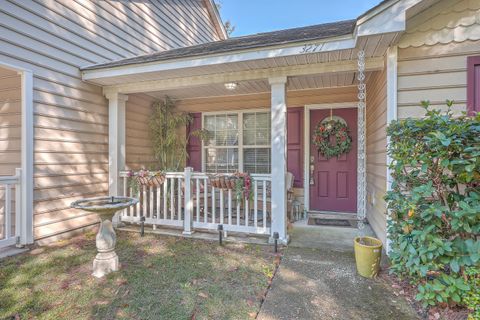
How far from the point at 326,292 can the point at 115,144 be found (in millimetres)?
3924

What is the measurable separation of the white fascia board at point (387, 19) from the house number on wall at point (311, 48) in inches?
18.9

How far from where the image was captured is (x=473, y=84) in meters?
2.76

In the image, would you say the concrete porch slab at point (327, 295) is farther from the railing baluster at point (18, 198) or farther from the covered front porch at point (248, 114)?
the railing baluster at point (18, 198)

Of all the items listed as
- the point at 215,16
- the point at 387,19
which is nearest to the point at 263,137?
the point at 387,19

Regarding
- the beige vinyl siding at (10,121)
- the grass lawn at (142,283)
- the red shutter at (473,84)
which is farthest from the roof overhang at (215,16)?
the grass lawn at (142,283)

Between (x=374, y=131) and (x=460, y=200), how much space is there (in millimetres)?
2044

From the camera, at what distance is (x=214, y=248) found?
11.7 ft

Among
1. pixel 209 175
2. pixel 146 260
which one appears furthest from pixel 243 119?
pixel 146 260

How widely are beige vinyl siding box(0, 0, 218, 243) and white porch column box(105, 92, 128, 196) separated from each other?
176 mm

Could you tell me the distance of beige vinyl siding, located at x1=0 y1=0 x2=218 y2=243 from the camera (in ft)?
11.5

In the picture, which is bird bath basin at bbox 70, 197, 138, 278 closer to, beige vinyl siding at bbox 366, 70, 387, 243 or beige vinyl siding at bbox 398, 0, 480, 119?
beige vinyl siding at bbox 366, 70, 387, 243

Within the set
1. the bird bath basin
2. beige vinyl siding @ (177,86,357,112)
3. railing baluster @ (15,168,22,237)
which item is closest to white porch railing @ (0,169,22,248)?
railing baluster @ (15,168,22,237)

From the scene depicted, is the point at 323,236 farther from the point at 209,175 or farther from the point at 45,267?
the point at 45,267

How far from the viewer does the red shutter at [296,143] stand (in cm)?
524
